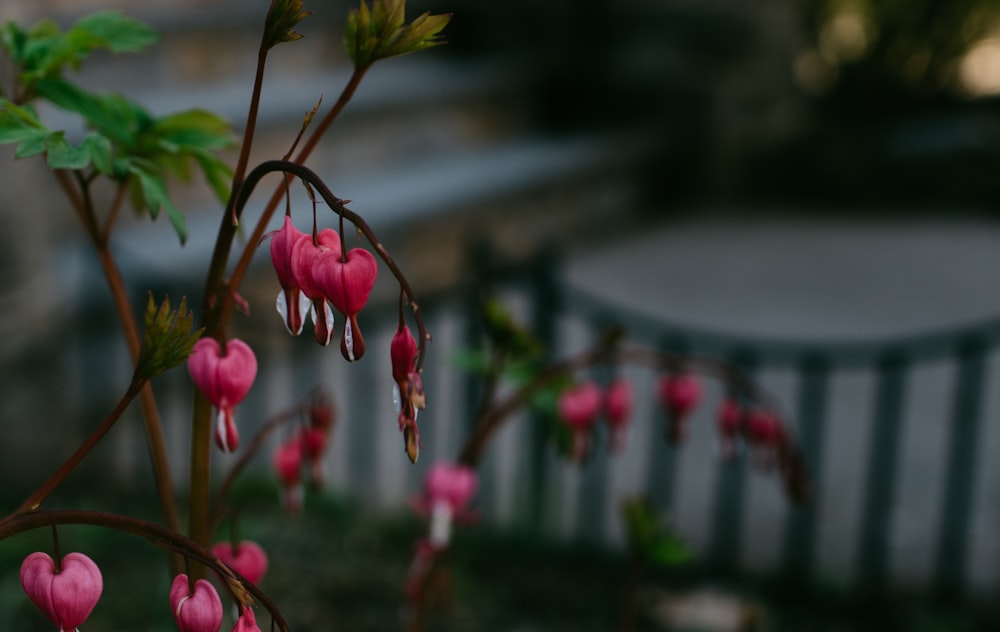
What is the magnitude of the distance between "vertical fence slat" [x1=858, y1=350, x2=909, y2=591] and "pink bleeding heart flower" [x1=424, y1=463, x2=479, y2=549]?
153 cm

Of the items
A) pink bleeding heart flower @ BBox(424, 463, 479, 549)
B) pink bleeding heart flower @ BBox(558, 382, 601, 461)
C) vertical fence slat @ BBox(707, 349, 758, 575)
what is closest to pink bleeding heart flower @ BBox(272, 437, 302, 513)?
pink bleeding heart flower @ BBox(424, 463, 479, 549)

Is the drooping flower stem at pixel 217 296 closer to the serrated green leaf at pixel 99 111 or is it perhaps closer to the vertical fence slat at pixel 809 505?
the serrated green leaf at pixel 99 111

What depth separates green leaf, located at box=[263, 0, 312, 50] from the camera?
584 mm

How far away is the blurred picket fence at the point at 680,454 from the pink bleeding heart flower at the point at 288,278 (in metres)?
1.48

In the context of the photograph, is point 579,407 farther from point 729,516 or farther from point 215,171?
point 729,516

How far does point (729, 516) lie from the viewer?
2.73 meters

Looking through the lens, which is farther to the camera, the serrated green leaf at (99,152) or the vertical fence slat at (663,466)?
the vertical fence slat at (663,466)

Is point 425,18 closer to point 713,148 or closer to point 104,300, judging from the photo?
point 104,300

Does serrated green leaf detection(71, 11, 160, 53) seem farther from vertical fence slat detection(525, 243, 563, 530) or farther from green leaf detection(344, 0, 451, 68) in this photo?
vertical fence slat detection(525, 243, 563, 530)

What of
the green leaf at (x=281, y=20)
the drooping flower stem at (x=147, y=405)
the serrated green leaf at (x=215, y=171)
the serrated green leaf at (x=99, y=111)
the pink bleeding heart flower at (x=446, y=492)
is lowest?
the pink bleeding heart flower at (x=446, y=492)

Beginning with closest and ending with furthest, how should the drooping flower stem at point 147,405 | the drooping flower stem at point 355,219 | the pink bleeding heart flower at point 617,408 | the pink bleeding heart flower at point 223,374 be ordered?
the drooping flower stem at point 355,219
the pink bleeding heart flower at point 223,374
the drooping flower stem at point 147,405
the pink bleeding heart flower at point 617,408

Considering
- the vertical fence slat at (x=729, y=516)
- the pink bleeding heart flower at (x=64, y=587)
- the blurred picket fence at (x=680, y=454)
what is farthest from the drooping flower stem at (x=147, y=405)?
the vertical fence slat at (x=729, y=516)

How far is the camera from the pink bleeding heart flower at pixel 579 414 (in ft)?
3.64

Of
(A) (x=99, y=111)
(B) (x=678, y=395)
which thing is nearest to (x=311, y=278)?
(A) (x=99, y=111)
